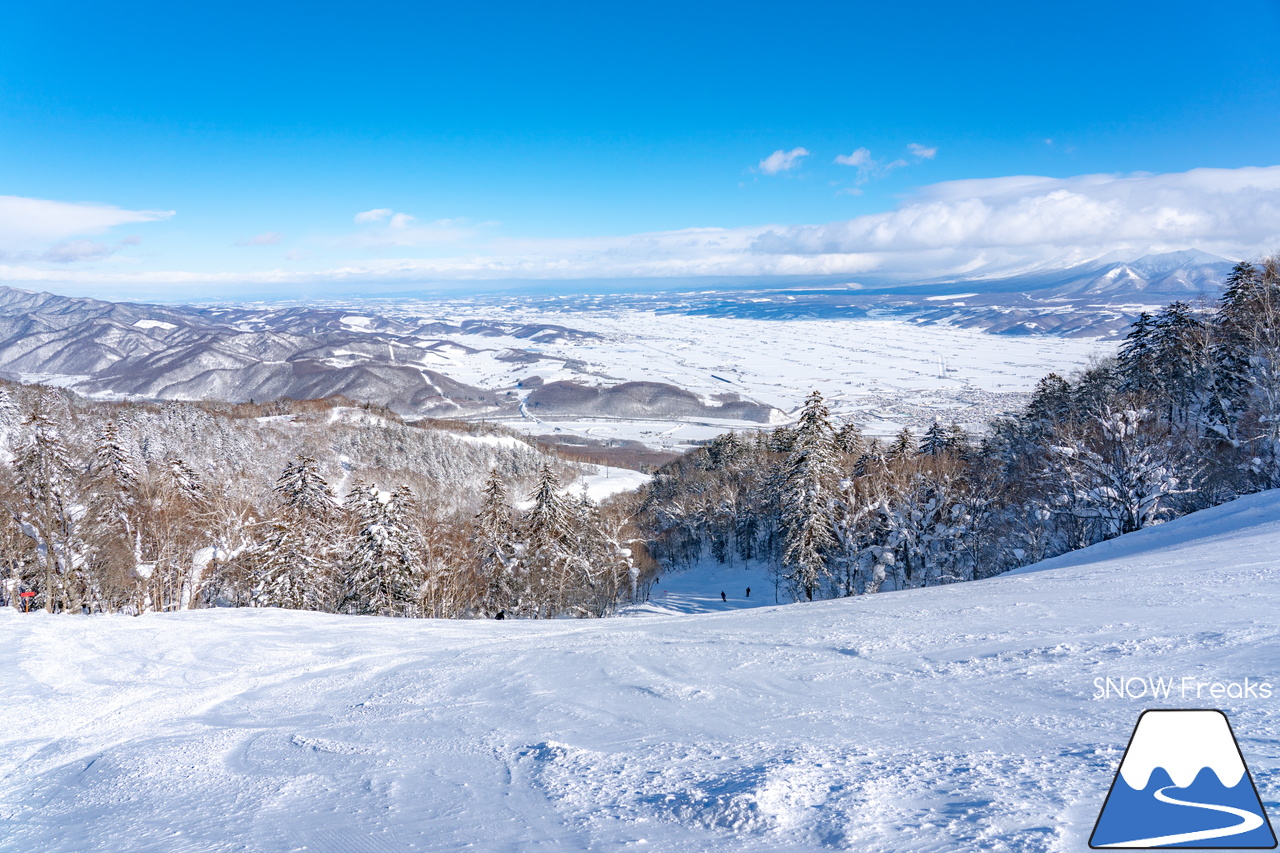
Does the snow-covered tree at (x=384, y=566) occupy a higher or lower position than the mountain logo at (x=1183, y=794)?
lower

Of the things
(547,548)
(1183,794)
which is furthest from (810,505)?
(1183,794)

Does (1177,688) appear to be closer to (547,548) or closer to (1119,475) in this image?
(1119,475)

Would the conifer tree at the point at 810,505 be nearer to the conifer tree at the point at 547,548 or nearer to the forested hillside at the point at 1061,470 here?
the forested hillside at the point at 1061,470

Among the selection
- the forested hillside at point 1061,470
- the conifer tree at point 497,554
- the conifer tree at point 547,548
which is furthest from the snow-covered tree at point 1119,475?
the conifer tree at point 497,554

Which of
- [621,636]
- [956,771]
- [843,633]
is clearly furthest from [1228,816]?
[621,636]

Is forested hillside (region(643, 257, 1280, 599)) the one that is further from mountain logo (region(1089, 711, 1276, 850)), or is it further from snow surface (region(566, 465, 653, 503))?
snow surface (region(566, 465, 653, 503))

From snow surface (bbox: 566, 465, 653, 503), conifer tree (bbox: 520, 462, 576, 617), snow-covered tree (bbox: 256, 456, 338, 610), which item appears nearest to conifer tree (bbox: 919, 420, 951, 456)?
conifer tree (bbox: 520, 462, 576, 617)
